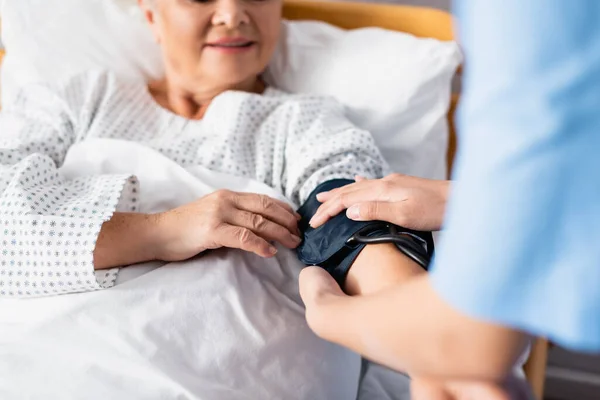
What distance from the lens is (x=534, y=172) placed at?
485 millimetres

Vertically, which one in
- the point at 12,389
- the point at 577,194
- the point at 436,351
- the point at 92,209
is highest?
the point at 577,194

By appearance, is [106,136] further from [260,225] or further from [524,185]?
[524,185]

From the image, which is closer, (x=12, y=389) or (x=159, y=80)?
(x=12, y=389)

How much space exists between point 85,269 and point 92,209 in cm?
11

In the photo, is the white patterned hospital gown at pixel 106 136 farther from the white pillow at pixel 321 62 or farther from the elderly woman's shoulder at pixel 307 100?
the white pillow at pixel 321 62

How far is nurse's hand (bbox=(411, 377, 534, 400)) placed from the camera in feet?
2.46

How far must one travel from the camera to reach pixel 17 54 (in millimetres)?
1711

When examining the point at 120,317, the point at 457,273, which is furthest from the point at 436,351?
the point at 120,317

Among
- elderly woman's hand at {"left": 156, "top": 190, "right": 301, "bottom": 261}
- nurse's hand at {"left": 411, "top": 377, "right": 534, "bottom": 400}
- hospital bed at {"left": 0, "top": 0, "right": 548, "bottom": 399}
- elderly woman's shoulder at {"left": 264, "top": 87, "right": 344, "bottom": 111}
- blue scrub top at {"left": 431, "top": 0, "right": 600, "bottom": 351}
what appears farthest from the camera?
hospital bed at {"left": 0, "top": 0, "right": 548, "bottom": 399}

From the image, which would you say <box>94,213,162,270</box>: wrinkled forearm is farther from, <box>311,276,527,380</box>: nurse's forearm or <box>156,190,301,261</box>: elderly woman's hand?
<box>311,276,527,380</box>: nurse's forearm

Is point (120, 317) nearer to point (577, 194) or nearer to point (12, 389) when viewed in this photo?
point (12, 389)

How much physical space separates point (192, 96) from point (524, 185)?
1.22 m

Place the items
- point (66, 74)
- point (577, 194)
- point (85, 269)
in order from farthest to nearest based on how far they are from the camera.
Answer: point (66, 74), point (85, 269), point (577, 194)

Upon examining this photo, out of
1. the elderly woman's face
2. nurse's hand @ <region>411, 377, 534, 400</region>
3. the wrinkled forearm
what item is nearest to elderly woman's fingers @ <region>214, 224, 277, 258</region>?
the wrinkled forearm
